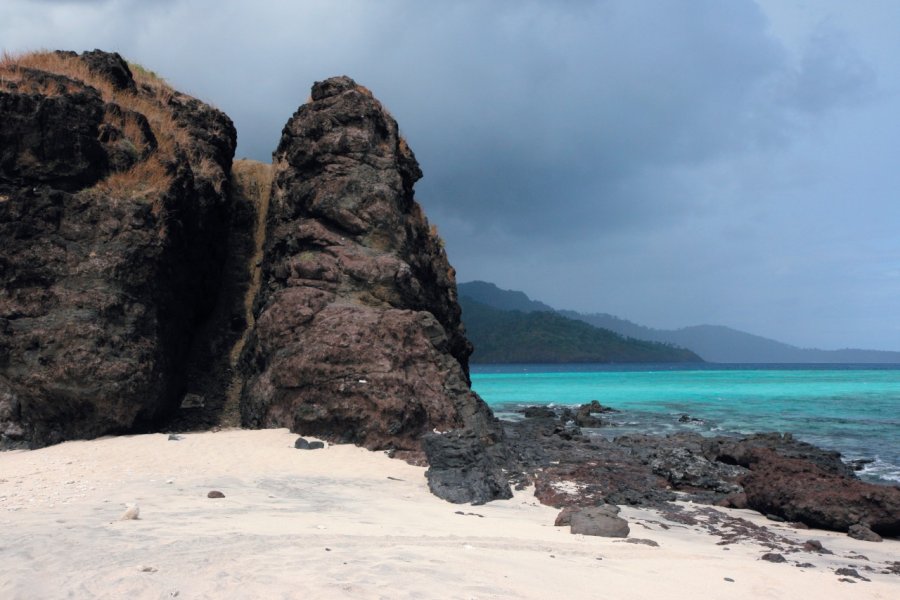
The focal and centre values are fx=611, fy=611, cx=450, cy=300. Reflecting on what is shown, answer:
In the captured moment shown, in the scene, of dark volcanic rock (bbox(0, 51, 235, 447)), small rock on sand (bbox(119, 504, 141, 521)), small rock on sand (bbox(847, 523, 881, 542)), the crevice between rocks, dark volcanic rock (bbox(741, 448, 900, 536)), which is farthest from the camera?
the crevice between rocks

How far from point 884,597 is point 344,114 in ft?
56.8

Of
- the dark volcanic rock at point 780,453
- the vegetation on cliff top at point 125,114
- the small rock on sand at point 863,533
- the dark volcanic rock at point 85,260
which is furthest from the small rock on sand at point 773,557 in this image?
the vegetation on cliff top at point 125,114

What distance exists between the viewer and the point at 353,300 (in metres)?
16.4

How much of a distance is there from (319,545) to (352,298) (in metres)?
10.4

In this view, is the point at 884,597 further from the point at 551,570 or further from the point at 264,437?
the point at 264,437

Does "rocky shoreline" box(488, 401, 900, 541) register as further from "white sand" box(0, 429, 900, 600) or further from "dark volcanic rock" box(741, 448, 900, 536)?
"white sand" box(0, 429, 900, 600)

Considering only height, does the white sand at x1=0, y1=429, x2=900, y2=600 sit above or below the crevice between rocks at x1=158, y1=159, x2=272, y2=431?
below

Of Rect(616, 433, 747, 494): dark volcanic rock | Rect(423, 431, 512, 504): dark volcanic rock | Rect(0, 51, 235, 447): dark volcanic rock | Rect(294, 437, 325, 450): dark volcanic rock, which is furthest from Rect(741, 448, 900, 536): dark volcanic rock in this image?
Rect(0, 51, 235, 447): dark volcanic rock

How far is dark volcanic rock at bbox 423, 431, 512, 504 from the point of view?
10.4 m

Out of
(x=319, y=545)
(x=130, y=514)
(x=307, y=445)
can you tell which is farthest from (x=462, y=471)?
(x=130, y=514)

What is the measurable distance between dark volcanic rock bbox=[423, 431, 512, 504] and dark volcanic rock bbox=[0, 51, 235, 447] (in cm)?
758

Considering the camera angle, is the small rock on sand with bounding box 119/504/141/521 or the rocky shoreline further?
the rocky shoreline

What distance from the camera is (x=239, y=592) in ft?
15.7

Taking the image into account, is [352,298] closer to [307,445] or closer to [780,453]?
[307,445]
